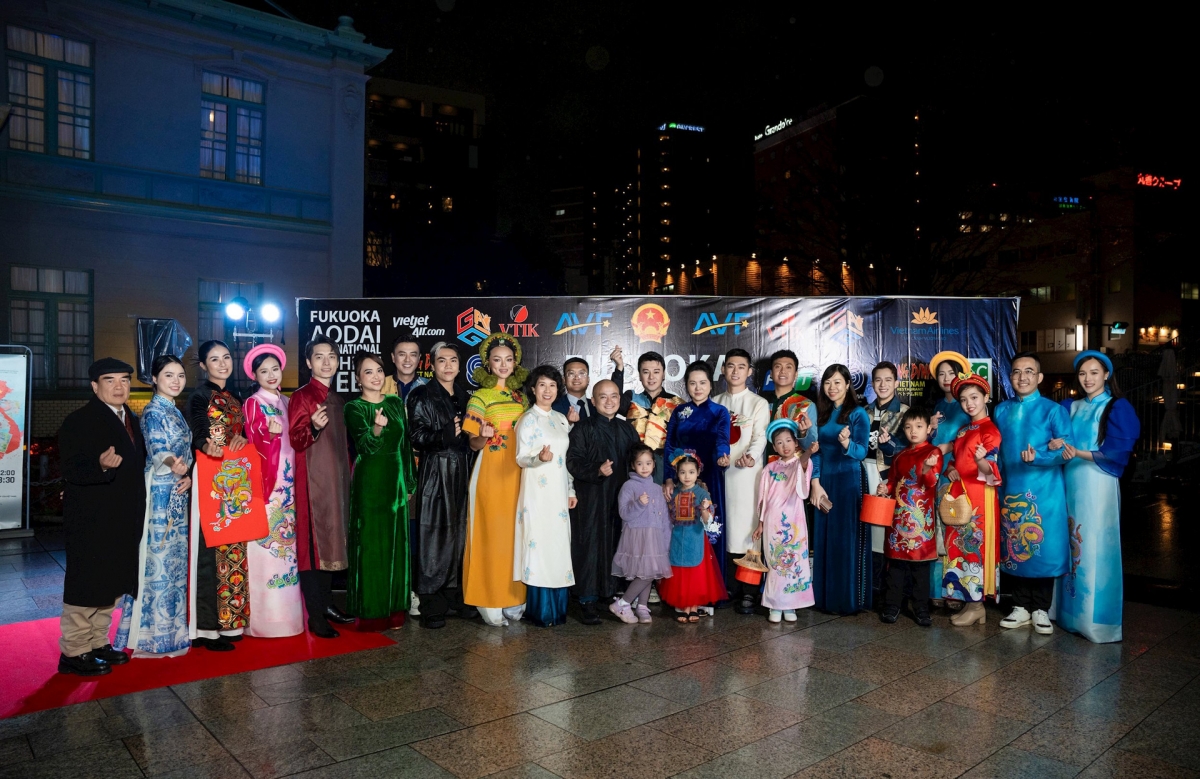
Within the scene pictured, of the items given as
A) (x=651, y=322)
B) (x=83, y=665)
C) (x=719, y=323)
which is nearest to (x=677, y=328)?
(x=651, y=322)

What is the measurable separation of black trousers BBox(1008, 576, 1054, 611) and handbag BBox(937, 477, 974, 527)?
603 mm

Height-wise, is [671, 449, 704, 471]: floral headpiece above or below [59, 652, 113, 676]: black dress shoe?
above

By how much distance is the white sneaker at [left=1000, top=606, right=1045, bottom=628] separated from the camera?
5.41 metres

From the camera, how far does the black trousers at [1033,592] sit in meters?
5.39

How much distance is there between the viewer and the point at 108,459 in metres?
4.39

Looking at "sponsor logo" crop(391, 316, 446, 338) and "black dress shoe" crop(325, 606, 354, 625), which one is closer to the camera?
"black dress shoe" crop(325, 606, 354, 625)

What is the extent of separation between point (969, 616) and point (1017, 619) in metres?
0.31

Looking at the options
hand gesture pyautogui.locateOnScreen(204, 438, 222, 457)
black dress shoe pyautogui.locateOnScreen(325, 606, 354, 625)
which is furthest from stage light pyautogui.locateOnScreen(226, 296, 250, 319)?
hand gesture pyautogui.locateOnScreen(204, 438, 222, 457)

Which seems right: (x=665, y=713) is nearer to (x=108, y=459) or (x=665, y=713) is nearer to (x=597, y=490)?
(x=597, y=490)

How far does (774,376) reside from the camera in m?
6.16

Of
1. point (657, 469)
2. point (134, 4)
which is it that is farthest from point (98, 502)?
point (134, 4)

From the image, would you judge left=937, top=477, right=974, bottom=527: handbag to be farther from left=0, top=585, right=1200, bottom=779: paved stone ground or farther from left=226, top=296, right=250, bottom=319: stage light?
left=226, top=296, right=250, bottom=319: stage light

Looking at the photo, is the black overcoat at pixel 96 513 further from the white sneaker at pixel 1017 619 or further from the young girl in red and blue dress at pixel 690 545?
the white sneaker at pixel 1017 619

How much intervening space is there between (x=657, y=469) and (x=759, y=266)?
44385 mm
